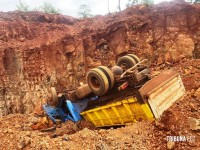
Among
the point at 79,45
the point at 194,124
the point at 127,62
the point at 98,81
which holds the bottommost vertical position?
the point at 194,124

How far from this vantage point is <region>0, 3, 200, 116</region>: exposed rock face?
31.9 ft

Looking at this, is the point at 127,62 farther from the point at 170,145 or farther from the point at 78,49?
the point at 78,49

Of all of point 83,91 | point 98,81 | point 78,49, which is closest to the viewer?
point 98,81

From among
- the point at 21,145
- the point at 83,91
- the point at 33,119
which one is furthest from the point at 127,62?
the point at 21,145

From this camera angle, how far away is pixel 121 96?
6.22 m

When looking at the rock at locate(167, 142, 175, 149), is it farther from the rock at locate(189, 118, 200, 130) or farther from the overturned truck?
the overturned truck

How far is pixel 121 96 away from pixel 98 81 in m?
0.68

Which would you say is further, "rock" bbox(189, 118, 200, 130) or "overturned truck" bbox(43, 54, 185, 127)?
"overturned truck" bbox(43, 54, 185, 127)

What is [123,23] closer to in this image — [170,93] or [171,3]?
[171,3]

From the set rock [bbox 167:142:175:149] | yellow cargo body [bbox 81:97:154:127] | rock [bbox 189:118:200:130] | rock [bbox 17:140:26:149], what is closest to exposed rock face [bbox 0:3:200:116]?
yellow cargo body [bbox 81:97:154:127]

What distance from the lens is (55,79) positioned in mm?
10352

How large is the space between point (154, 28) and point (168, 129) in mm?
6962

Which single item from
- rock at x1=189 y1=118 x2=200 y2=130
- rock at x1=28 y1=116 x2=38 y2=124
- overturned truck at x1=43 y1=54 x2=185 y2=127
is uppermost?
overturned truck at x1=43 y1=54 x2=185 y2=127

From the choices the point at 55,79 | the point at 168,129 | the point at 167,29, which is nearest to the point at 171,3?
the point at 167,29
